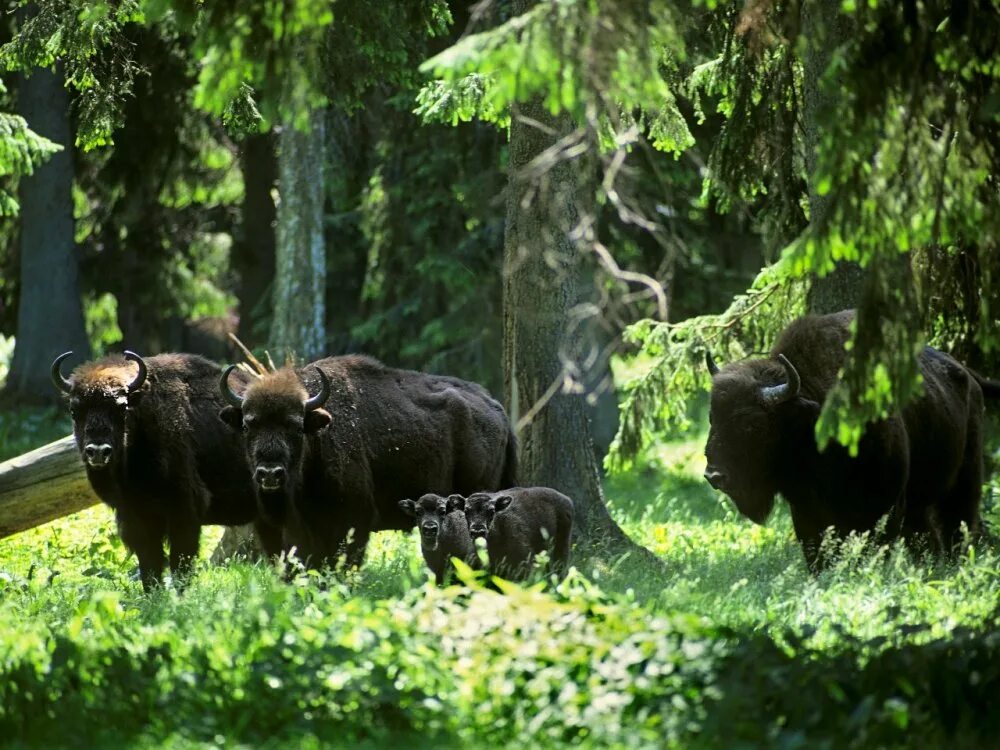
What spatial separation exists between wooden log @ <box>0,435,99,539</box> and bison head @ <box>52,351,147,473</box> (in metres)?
0.90

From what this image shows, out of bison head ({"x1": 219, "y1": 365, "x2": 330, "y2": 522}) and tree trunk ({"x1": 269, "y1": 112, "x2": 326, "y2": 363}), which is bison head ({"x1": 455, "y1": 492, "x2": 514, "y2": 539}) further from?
tree trunk ({"x1": 269, "y1": 112, "x2": 326, "y2": 363})

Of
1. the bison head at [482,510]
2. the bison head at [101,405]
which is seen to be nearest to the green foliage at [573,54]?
the bison head at [482,510]

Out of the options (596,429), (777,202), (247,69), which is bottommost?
(596,429)

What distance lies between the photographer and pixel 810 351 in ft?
42.1

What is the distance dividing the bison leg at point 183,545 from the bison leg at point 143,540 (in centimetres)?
11

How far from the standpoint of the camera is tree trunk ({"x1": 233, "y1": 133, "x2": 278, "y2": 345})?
2862 cm

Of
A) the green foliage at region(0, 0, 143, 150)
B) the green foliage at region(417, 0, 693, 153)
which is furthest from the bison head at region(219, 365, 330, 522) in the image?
the green foliage at region(417, 0, 693, 153)

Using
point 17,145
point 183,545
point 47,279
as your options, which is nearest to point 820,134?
point 183,545

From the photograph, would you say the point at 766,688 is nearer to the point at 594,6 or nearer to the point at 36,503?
the point at 594,6

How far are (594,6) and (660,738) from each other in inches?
151

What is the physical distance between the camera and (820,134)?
11.7 m

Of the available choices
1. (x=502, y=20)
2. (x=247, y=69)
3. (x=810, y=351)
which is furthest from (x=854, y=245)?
(x=502, y=20)

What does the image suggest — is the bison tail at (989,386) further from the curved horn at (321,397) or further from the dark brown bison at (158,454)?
the dark brown bison at (158,454)

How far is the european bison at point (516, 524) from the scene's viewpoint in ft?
36.6
